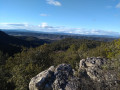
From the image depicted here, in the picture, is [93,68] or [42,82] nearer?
[42,82]

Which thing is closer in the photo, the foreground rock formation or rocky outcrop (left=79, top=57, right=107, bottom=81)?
Answer: the foreground rock formation

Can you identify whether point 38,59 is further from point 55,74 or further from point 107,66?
point 107,66

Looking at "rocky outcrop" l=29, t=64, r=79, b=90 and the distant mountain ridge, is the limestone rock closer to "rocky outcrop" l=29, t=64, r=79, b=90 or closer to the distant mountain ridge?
"rocky outcrop" l=29, t=64, r=79, b=90

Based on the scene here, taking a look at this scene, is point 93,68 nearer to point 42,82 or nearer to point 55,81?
point 55,81

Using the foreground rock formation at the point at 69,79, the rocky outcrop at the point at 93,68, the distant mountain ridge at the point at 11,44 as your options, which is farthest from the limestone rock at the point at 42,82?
the distant mountain ridge at the point at 11,44

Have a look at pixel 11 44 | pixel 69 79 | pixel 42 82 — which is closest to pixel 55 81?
pixel 42 82

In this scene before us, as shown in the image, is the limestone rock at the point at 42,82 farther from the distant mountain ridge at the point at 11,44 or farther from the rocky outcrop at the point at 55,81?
the distant mountain ridge at the point at 11,44

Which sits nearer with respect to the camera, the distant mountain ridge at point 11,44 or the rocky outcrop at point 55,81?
the rocky outcrop at point 55,81

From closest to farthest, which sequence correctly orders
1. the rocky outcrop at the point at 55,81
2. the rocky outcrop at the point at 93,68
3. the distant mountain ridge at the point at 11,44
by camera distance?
the rocky outcrop at the point at 55,81 → the rocky outcrop at the point at 93,68 → the distant mountain ridge at the point at 11,44

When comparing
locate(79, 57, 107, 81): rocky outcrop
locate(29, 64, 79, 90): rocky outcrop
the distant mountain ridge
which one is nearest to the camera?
locate(29, 64, 79, 90): rocky outcrop

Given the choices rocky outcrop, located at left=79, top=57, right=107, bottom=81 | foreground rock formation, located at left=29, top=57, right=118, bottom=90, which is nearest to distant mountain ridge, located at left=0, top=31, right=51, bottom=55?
rocky outcrop, located at left=79, top=57, right=107, bottom=81

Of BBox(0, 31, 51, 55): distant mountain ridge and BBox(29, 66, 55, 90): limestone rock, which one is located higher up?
BBox(29, 66, 55, 90): limestone rock

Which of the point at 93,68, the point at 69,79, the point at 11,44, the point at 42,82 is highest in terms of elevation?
the point at 93,68

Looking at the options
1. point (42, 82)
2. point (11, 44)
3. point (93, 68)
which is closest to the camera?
point (42, 82)
